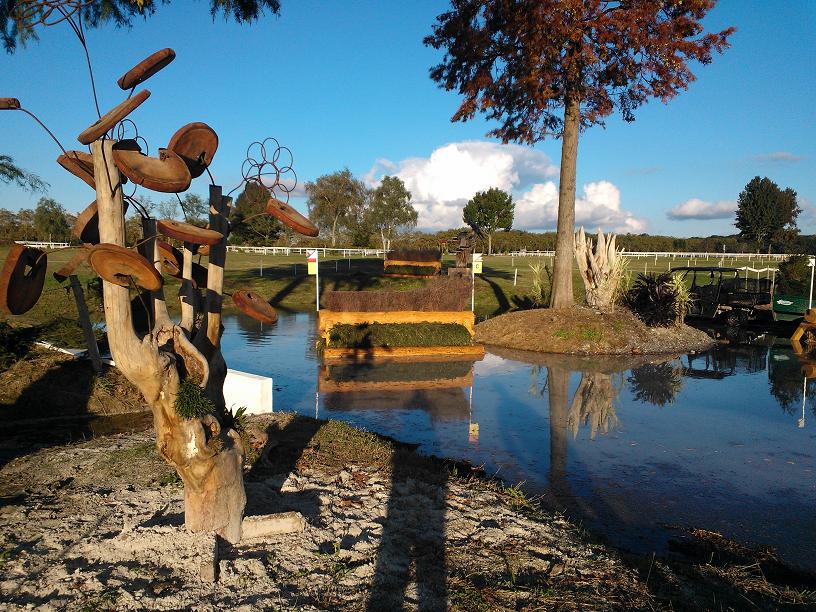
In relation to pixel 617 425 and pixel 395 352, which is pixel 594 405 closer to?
pixel 617 425

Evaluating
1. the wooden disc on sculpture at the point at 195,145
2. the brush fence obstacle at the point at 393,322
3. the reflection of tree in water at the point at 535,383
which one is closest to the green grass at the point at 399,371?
the brush fence obstacle at the point at 393,322

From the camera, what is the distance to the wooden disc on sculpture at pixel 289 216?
15.6 feet

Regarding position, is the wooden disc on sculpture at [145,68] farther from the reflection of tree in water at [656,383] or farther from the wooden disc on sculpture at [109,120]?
the reflection of tree in water at [656,383]

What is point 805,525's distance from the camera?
575 cm

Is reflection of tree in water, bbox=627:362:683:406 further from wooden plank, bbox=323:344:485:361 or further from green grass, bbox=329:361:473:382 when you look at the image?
wooden plank, bbox=323:344:485:361

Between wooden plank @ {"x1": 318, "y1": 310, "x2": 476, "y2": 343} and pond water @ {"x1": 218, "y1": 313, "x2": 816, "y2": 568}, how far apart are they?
973 millimetres

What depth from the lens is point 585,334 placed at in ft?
54.7

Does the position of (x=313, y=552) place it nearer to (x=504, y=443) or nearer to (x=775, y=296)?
(x=504, y=443)

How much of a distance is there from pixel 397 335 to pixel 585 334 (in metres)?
5.27

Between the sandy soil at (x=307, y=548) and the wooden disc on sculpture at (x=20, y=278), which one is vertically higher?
the wooden disc on sculpture at (x=20, y=278)

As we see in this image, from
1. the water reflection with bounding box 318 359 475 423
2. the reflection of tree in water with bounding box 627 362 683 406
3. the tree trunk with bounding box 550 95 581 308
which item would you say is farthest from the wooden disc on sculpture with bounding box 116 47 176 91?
the tree trunk with bounding box 550 95 581 308

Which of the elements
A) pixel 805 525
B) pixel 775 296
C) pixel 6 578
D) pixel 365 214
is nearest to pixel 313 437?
pixel 6 578

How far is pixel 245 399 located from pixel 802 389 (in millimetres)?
10330

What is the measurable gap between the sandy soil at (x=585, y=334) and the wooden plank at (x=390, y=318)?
132cm
